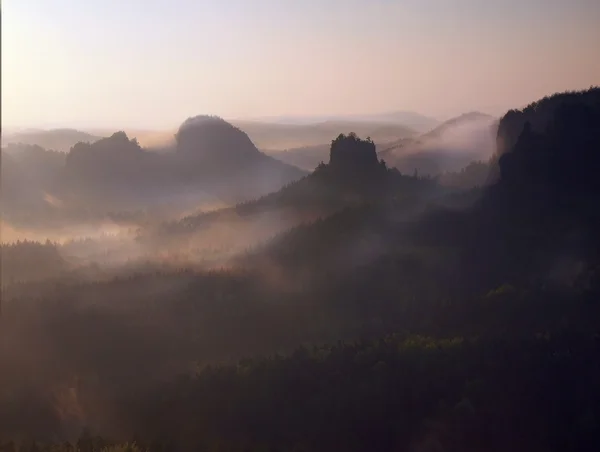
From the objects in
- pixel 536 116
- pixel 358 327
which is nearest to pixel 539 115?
pixel 536 116

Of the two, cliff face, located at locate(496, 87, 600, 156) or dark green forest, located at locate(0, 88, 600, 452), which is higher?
cliff face, located at locate(496, 87, 600, 156)

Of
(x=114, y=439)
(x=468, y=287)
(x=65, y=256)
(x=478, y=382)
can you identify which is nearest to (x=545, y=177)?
(x=468, y=287)

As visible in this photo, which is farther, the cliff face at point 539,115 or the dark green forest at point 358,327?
the cliff face at point 539,115

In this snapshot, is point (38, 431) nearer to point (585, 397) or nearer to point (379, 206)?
point (585, 397)

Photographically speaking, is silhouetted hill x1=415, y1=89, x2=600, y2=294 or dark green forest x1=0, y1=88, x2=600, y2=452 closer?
dark green forest x1=0, y1=88, x2=600, y2=452

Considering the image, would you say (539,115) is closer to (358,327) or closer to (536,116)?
(536,116)

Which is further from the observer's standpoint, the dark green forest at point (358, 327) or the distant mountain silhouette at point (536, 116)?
the distant mountain silhouette at point (536, 116)

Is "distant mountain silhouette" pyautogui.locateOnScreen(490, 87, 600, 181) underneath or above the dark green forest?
above

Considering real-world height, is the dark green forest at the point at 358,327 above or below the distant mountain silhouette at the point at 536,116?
below
